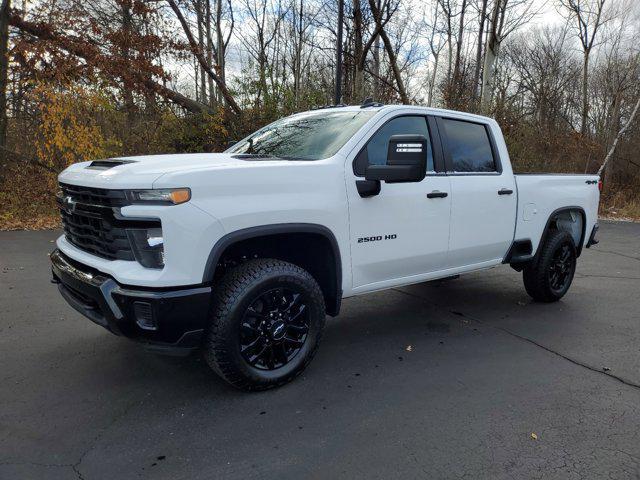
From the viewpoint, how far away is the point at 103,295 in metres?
2.80

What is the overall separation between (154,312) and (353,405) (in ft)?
4.53

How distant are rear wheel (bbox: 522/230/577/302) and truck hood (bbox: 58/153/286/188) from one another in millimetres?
3412

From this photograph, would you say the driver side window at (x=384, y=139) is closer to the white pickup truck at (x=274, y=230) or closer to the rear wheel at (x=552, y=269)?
the white pickup truck at (x=274, y=230)

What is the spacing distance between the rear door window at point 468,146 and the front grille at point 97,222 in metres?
2.79

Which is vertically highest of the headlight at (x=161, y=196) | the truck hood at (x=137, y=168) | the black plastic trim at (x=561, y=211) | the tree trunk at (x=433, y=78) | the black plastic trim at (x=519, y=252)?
the tree trunk at (x=433, y=78)

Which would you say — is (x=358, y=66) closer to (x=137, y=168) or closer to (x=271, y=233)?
(x=271, y=233)

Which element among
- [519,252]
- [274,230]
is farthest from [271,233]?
[519,252]

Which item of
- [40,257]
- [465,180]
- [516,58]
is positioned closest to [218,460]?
[465,180]

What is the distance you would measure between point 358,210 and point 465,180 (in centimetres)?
135

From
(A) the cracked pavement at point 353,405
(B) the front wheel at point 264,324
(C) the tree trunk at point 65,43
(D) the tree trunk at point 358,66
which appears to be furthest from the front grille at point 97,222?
(D) the tree trunk at point 358,66

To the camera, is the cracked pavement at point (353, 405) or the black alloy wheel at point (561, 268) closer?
the cracked pavement at point (353, 405)

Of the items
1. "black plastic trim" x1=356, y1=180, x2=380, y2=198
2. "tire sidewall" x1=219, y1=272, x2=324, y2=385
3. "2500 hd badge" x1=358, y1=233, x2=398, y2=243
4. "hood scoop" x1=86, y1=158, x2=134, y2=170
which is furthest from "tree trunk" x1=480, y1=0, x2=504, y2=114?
"hood scoop" x1=86, y1=158, x2=134, y2=170

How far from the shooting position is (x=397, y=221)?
375 cm

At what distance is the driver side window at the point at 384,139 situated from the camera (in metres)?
3.55
